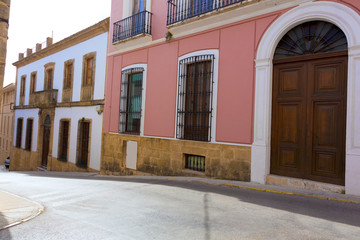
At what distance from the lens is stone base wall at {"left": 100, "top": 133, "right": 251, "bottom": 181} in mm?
6777

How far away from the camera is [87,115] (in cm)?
1255

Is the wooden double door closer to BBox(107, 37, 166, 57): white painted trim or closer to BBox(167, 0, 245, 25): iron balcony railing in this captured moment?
BBox(167, 0, 245, 25): iron balcony railing

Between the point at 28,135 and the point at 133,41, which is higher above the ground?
the point at 133,41

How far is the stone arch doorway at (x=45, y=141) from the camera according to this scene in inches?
634

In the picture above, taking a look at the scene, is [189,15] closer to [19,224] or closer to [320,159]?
[320,159]

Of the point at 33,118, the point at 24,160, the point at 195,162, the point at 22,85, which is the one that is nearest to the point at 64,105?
the point at 33,118

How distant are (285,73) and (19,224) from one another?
571 cm

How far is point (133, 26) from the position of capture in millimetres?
10188

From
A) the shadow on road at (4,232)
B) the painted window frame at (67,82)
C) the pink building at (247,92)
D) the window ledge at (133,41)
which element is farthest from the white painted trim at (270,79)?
the painted window frame at (67,82)


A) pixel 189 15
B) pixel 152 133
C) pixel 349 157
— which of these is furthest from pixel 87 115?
pixel 349 157

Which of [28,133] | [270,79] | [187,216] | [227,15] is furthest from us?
[28,133]

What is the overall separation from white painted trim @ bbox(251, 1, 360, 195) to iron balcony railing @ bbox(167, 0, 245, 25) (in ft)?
5.52

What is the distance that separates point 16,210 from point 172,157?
178 inches

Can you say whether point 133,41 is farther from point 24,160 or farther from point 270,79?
point 24,160
